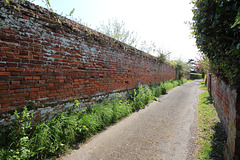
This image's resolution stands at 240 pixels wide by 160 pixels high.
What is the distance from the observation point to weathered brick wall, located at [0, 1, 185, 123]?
2.17 m

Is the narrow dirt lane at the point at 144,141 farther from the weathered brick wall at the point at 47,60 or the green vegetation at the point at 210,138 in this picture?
the weathered brick wall at the point at 47,60

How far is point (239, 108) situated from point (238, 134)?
1.31ft

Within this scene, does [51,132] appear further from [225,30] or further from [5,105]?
[225,30]

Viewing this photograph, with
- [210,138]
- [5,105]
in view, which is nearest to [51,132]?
[5,105]

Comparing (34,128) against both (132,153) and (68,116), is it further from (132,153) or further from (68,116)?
(132,153)

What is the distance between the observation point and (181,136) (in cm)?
317

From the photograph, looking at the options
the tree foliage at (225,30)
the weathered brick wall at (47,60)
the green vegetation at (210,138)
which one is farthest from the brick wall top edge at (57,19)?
the green vegetation at (210,138)

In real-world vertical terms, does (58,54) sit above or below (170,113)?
above

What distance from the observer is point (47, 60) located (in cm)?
269

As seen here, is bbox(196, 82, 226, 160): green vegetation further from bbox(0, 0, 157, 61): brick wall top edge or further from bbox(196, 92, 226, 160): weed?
bbox(0, 0, 157, 61): brick wall top edge

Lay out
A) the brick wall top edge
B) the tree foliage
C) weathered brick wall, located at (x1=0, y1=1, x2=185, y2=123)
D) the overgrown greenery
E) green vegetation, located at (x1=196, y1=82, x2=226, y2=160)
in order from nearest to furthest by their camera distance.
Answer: the tree foliage < the overgrown greenery < weathered brick wall, located at (x1=0, y1=1, x2=185, y2=123) < the brick wall top edge < green vegetation, located at (x1=196, y1=82, x2=226, y2=160)

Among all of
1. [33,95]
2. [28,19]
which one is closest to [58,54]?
[28,19]

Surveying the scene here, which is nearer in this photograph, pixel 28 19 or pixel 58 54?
pixel 28 19

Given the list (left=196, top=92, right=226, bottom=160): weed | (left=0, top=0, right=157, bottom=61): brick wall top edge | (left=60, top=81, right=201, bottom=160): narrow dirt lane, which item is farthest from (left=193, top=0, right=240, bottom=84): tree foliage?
(left=0, top=0, right=157, bottom=61): brick wall top edge
